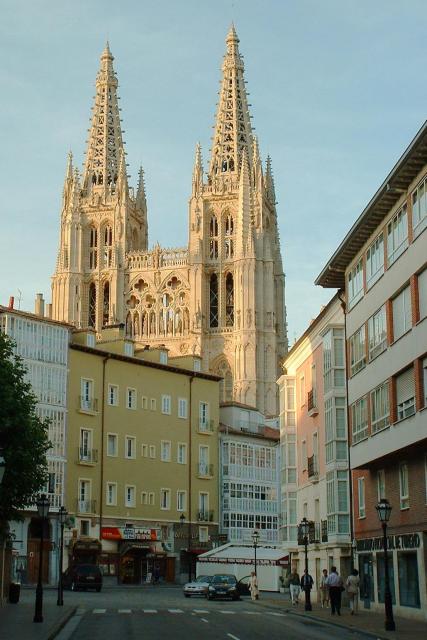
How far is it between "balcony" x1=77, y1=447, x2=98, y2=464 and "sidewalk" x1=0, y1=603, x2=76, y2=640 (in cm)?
3435

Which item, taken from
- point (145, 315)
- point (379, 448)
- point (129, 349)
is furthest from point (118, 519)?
point (145, 315)

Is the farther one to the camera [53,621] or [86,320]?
[86,320]

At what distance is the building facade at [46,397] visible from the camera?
73062 millimetres

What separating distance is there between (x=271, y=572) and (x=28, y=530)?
15972 mm

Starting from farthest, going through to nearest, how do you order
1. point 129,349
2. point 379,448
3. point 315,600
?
point 129,349, point 315,600, point 379,448

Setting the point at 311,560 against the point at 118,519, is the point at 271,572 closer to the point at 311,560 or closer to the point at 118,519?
the point at 118,519

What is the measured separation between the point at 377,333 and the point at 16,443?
1270cm

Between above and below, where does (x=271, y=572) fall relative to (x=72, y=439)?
below

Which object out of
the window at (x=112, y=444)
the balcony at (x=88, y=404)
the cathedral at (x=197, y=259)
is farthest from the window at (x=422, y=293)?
the cathedral at (x=197, y=259)

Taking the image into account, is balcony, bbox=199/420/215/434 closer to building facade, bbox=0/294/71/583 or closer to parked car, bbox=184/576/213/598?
building facade, bbox=0/294/71/583

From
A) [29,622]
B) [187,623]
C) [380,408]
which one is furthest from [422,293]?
[29,622]

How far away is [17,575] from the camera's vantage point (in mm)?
70062

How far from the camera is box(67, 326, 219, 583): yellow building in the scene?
77562 millimetres

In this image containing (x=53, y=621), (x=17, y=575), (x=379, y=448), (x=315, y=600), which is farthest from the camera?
(x=17, y=575)
